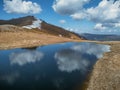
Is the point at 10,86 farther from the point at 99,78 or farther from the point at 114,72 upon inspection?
the point at 114,72

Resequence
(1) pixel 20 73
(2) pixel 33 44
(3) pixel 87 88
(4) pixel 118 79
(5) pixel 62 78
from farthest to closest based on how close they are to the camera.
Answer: (2) pixel 33 44 → (1) pixel 20 73 → (5) pixel 62 78 → (4) pixel 118 79 → (3) pixel 87 88

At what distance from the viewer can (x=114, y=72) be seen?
118 ft

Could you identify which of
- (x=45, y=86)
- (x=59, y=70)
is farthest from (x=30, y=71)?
(x=45, y=86)

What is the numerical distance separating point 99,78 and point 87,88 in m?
4.66

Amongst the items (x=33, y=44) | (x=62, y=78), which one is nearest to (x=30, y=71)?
(x=62, y=78)

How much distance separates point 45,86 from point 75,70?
461 inches

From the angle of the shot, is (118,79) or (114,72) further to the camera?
(114,72)

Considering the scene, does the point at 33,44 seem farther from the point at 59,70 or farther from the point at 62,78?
the point at 62,78

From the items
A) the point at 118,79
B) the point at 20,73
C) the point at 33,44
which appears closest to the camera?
the point at 118,79

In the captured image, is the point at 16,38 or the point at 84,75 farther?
the point at 16,38

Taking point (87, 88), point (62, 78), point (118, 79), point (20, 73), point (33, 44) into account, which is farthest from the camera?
point (33, 44)

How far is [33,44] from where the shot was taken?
90250mm

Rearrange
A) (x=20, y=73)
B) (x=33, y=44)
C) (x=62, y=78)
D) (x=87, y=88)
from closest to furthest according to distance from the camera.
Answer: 1. (x=87, y=88)
2. (x=62, y=78)
3. (x=20, y=73)
4. (x=33, y=44)

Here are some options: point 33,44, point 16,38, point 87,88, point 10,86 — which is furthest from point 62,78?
point 16,38
